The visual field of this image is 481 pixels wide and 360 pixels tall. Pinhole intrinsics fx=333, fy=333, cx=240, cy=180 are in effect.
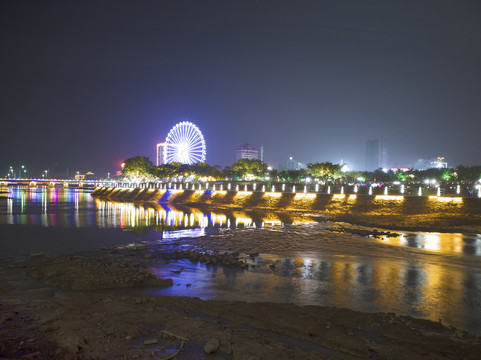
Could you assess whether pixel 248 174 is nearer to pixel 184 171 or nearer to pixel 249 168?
pixel 249 168

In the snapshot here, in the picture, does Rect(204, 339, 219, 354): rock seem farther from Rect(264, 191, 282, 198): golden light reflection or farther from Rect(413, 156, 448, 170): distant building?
Rect(413, 156, 448, 170): distant building

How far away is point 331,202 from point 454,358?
37153 mm

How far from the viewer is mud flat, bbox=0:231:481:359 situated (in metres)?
7.11

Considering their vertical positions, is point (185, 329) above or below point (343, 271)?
above

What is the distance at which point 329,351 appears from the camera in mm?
7324

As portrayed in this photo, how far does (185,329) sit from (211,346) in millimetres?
1320

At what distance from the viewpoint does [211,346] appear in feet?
23.3

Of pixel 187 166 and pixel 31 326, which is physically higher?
pixel 187 166

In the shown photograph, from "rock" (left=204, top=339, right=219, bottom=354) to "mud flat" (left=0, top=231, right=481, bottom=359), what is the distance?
0.02 meters

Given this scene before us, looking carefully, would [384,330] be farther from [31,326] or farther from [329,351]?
[31,326]

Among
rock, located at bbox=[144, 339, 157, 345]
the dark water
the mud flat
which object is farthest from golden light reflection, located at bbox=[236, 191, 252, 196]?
rock, located at bbox=[144, 339, 157, 345]

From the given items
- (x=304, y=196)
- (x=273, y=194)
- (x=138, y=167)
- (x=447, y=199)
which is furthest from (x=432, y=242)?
(x=138, y=167)

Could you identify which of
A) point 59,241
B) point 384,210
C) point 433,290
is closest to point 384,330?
point 433,290

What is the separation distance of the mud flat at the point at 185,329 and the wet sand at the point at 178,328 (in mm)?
23
